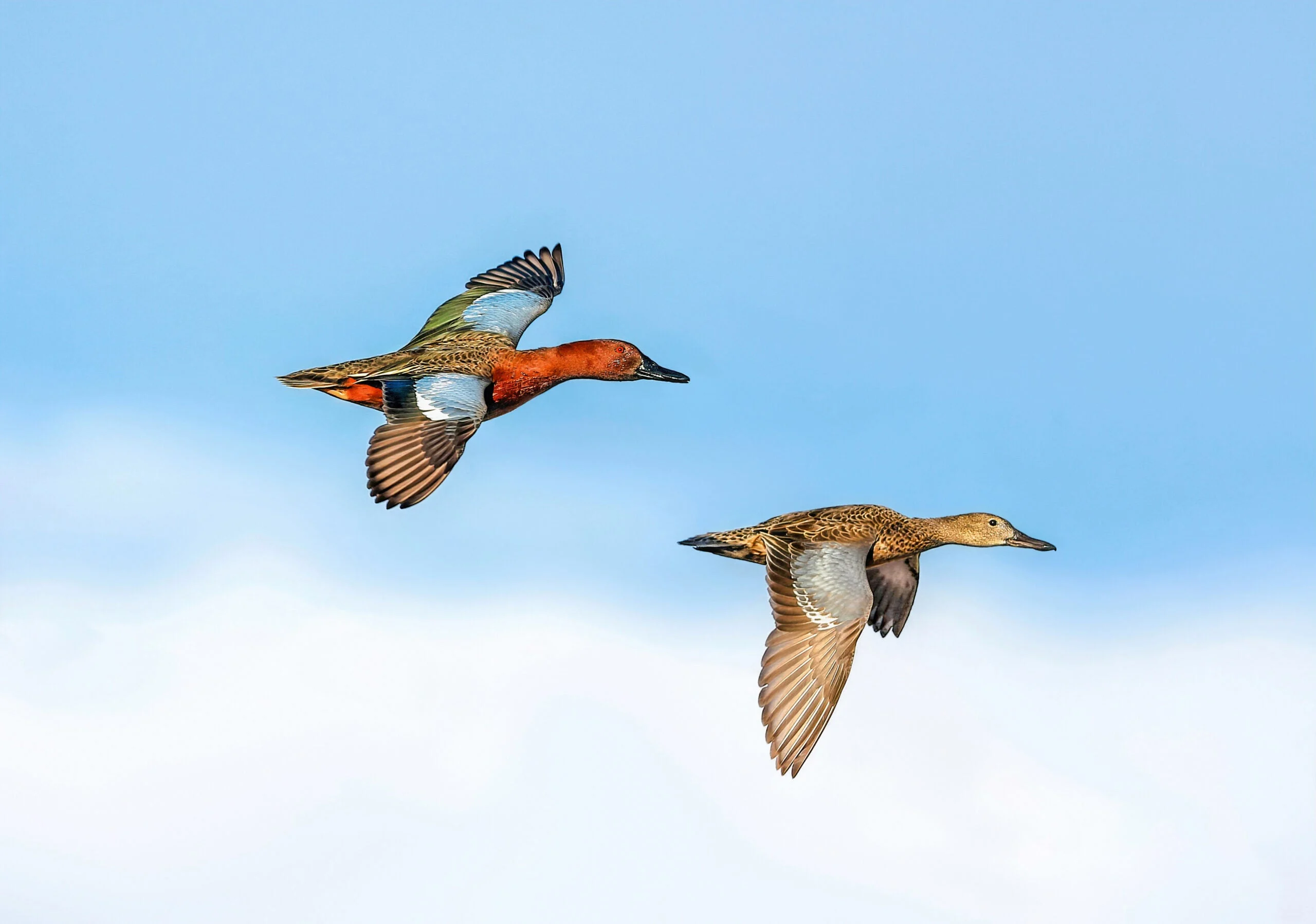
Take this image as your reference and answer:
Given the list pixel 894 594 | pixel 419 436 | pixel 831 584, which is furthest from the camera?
pixel 894 594

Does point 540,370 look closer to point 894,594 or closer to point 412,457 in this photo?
point 412,457

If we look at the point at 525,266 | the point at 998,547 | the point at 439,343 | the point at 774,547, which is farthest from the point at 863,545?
the point at 525,266

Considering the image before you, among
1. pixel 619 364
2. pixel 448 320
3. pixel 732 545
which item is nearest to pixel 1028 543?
pixel 732 545

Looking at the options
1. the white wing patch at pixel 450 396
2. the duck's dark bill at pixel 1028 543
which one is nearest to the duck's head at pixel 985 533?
the duck's dark bill at pixel 1028 543

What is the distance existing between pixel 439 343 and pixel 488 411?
1542 mm

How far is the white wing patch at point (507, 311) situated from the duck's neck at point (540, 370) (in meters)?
1.06

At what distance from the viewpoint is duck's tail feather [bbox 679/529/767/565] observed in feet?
54.7

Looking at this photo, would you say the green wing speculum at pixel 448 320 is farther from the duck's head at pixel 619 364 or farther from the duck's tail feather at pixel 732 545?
the duck's tail feather at pixel 732 545

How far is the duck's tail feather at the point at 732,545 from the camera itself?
16.7m

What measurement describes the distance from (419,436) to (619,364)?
3.17 metres

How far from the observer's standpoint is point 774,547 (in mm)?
16250

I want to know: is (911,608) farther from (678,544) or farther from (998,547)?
(678,544)

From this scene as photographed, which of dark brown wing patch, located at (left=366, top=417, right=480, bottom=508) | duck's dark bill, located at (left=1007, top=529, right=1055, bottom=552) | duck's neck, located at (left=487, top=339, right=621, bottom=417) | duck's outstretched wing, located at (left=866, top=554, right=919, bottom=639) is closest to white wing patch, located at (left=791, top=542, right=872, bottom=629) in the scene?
duck's outstretched wing, located at (left=866, top=554, right=919, bottom=639)

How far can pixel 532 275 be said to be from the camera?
70.5ft
